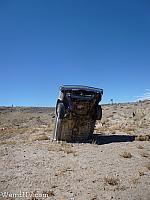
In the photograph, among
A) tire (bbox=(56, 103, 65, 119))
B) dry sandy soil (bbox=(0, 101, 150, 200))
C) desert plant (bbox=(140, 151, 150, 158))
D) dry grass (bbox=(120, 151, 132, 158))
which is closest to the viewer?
dry sandy soil (bbox=(0, 101, 150, 200))

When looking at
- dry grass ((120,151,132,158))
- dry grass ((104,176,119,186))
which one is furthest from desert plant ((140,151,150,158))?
dry grass ((104,176,119,186))

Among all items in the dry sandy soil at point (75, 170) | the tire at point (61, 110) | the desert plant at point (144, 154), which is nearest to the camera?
the dry sandy soil at point (75, 170)

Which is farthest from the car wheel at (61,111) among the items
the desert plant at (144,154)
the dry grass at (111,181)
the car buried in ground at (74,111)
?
the dry grass at (111,181)

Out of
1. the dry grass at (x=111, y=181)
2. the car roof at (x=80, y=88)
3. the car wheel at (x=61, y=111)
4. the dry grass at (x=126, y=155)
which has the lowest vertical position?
the dry grass at (x=111, y=181)

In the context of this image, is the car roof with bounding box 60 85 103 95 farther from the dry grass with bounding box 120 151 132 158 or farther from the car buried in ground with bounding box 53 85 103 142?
the dry grass with bounding box 120 151 132 158

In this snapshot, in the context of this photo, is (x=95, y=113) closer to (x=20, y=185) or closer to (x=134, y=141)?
(x=134, y=141)

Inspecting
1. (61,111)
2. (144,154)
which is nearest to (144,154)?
(144,154)

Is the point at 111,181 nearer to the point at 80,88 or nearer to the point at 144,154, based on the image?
the point at 144,154

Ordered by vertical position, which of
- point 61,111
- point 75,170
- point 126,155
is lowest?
point 75,170

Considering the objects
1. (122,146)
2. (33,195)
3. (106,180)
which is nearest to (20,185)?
(33,195)

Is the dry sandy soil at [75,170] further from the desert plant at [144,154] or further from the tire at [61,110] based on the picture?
the tire at [61,110]

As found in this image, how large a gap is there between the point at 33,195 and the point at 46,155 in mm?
4628

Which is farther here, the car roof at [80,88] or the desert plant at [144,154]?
the car roof at [80,88]

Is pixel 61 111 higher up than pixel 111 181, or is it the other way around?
pixel 61 111
